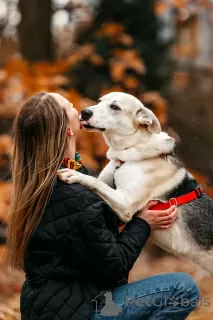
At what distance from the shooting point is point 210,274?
3260 millimetres

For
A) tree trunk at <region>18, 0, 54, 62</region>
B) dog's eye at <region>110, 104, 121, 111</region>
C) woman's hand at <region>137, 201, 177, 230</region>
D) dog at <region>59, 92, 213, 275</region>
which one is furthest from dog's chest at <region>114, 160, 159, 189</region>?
tree trunk at <region>18, 0, 54, 62</region>

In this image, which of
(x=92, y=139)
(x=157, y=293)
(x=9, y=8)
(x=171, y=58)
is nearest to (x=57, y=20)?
(x=9, y=8)

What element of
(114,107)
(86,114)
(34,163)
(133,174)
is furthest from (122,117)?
(34,163)

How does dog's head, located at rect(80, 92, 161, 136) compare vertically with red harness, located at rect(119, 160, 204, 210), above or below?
above

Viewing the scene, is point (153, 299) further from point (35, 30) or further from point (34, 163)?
point (35, 30)

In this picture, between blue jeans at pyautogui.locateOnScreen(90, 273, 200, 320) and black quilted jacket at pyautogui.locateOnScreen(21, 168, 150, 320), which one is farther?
blue jeans at pyautogui.locateOnScreen(90, 273, 200, 320)

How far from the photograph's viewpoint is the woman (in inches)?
95.5

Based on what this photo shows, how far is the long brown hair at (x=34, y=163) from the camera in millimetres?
2498

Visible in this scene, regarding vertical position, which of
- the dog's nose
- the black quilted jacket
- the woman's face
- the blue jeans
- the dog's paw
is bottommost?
the blue jeans

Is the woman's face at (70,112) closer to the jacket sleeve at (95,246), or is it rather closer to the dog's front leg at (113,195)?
the dog's front leg at (113,195)

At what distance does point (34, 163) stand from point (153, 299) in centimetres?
90

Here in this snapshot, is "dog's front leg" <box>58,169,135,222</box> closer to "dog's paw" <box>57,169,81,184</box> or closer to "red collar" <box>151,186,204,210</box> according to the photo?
"dog's paw" <box>57,169,81,184</box>

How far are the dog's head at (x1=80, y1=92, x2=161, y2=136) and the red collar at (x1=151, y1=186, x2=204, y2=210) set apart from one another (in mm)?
426

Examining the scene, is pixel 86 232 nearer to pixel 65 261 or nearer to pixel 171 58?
pixel 65 261
